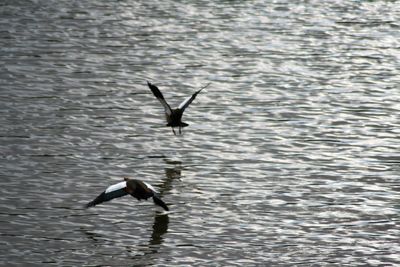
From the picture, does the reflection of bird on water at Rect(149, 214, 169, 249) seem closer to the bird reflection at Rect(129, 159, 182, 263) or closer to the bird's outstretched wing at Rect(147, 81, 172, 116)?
the bird reflection at Rect(129, 159, 182, 263)

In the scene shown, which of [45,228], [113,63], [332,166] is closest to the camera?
[45,228]

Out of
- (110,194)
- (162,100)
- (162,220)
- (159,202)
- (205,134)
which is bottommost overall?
(205,134)

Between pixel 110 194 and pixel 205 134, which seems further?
pixel 205 134

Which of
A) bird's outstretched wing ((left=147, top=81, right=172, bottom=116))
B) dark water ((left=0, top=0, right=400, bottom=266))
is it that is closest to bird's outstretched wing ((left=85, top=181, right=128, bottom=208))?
dark water ((left=0, top=0, right=400, bottom=266))

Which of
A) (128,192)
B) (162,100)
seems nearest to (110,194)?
(128,192)

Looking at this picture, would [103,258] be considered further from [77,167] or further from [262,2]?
[262,2]

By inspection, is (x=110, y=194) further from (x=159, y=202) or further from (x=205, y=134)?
(x=205, y=134)

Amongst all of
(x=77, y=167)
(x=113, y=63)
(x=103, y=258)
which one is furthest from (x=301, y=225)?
(x=113, y=63)

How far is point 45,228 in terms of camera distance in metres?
13.4

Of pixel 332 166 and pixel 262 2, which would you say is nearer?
pixel 332 166

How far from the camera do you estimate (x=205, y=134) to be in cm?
1795

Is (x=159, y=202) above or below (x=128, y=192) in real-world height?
below

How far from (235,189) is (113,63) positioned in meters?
8.58

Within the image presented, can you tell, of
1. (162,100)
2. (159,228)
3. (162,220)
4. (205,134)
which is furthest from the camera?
(205,134)
